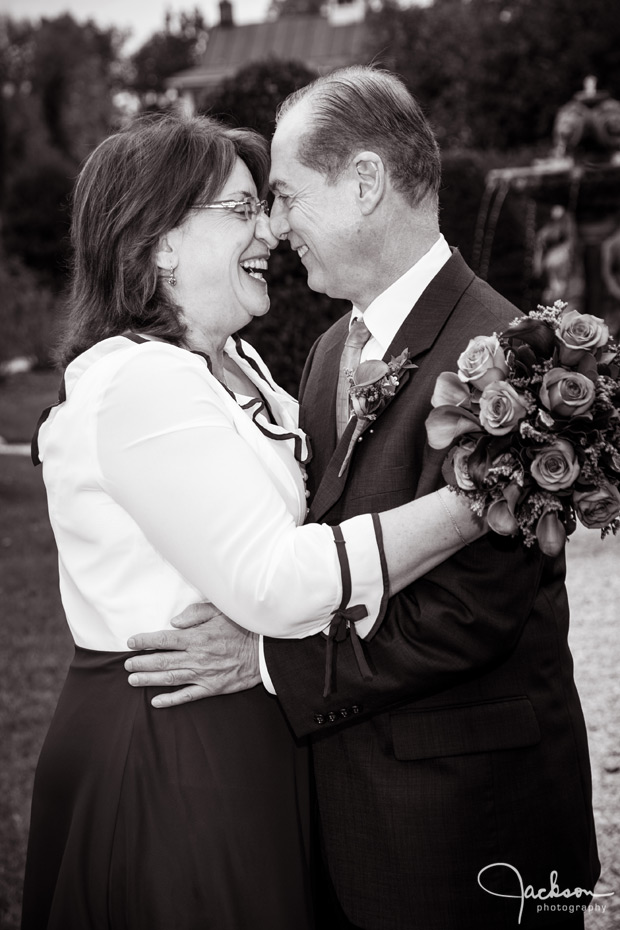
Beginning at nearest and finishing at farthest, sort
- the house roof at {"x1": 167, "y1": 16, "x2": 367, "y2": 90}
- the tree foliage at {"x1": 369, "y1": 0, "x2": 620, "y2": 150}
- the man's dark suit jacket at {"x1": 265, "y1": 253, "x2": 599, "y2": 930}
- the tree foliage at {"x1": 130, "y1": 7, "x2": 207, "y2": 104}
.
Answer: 1. the man's dark suit jacket at {"x1": 265, "y1": 253, "x2": 599, "y2": 930}
2. the tree foliage at {"x1": 369, "y1": 0, "x2": 620, "y2": 150}
3. the house roof at {"x1": 167, "y1": 16, "x2": 367, "y2": 90}
4. the tree foliage at {"x1": 130, "y1": 7, "x2": 207, "y2": 104}

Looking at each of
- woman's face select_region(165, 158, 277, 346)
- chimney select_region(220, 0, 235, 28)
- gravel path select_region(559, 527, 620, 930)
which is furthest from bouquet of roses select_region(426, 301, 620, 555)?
chimney select_region(220, 0, 235, 28)

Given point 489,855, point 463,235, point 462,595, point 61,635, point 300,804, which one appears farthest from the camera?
point 463,235

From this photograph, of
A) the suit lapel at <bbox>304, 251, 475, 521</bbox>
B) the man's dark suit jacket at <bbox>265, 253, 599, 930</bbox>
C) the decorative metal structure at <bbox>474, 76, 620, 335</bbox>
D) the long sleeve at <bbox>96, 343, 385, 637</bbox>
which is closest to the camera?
the long sleeve at <bbox>96, 343, 385, 637</bbox>

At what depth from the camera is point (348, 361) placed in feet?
10.2

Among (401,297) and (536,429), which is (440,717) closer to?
(536,429)

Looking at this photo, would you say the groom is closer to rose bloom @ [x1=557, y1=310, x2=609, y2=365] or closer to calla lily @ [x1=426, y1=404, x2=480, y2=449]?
calla lily @ [x1=426, y1=404, x2=480, y2=449]

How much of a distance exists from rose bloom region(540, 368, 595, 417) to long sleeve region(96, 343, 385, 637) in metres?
0.54

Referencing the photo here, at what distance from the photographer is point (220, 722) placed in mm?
2719

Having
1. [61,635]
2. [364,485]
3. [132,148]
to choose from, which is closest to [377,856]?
[364,485]

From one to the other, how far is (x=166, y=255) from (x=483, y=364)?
1.10 meters

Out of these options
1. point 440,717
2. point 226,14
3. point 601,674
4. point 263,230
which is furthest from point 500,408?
point 226,14

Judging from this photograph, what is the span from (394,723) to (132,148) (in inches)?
69.5

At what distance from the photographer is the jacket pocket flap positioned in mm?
2611

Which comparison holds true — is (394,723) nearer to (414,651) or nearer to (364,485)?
(414,651)
